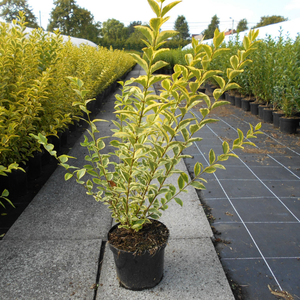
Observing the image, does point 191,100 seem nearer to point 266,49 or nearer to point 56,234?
point 56,234

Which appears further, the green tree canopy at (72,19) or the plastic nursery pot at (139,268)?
the green tree canopy at (72,19)

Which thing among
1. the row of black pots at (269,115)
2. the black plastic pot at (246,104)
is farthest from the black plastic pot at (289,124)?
the black plastic pot at (246,104)

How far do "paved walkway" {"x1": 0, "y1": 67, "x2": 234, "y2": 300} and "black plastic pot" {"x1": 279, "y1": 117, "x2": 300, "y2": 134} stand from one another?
12.1 ft

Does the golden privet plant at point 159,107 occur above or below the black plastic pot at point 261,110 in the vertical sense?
above

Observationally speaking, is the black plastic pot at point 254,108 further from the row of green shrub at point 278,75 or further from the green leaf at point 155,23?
the green leaf at point 155,23

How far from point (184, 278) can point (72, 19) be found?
5777 centimetres

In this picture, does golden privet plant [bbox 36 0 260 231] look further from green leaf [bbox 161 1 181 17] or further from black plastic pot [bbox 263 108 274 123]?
black plastic pot [bbox 263 108 274 123]

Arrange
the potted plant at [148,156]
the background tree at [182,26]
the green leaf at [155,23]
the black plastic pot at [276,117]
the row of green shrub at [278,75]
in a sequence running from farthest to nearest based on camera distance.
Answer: the background tree at [182,26] → the black plastic pot at [276,117] → the row of green shrub at [278,75] → the potted plant at [148,156] → the green leaf at [155,23]

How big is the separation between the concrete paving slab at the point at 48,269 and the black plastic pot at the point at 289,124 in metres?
4.81

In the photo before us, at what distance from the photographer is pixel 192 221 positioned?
257 cm

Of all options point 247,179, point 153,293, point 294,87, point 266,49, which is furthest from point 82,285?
point 266,49

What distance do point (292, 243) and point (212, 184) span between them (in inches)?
49.4

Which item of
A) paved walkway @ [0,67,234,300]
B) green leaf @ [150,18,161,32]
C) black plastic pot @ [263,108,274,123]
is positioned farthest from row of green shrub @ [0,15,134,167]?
black plastic pot @ [263,108,274,123]

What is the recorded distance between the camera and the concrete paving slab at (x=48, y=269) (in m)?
1.75
